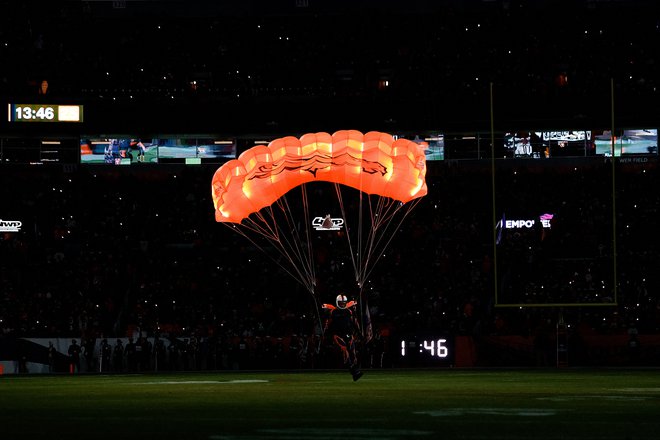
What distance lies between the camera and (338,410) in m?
14.5

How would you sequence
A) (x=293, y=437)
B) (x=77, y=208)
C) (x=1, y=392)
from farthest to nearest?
1. (x=77, y=208)
2. (x=1, y=392)
3. (x=293, y=437)

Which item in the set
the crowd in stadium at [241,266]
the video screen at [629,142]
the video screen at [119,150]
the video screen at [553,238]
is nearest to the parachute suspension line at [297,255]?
Answer: the crowd in stadium at [241,266]

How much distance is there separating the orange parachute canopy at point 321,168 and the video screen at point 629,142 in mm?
21053

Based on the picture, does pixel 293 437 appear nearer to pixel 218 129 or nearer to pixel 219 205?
pixel 219 205

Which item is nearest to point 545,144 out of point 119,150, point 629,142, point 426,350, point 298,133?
point 629,142

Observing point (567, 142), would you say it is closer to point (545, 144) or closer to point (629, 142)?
point (545, 144)

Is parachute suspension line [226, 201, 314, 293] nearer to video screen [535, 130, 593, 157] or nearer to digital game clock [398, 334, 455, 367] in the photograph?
digital game clock [398, 334, 455, 367]

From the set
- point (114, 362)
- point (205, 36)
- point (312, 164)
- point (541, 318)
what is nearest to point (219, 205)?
point (312, 164)

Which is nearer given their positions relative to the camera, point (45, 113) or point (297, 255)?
point (297, 255)

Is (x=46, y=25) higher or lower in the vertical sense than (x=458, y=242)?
higher

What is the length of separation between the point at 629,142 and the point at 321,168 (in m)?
23.6

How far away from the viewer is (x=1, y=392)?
20438mm

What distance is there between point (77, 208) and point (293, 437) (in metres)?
33.1

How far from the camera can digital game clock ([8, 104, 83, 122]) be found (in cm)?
4334
